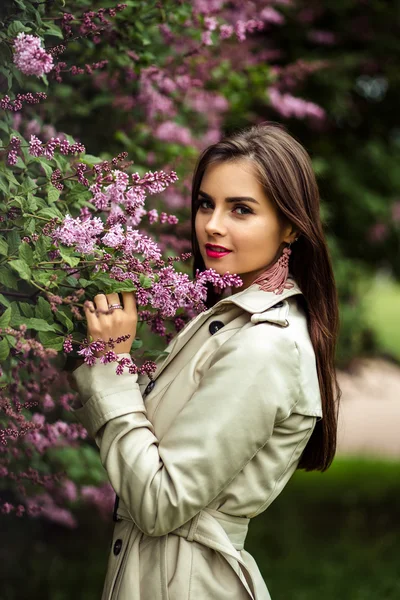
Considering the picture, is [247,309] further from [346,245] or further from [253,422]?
[346,245]

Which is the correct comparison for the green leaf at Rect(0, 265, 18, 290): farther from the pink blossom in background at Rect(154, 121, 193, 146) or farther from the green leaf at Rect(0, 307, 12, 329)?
the pink blossom in background at Rect(154, 121, 193, 146)

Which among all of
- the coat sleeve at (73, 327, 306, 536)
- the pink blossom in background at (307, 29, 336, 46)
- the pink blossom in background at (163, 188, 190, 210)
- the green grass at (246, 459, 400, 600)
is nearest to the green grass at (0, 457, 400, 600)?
the green grass at (246, 459, 400, 600)

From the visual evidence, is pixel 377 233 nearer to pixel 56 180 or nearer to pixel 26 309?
pixel 56 180

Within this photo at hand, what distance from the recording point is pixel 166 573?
190 cm

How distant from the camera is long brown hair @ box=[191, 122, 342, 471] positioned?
2072 mm

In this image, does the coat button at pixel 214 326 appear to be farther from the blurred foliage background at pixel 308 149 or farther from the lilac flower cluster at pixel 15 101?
the blurred foliage background at pixel 308 149

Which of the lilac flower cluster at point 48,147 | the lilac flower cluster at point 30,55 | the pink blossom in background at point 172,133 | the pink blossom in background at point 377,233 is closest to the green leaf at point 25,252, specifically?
the lilac flower cluster at point 48,147

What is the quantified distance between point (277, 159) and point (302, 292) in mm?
370

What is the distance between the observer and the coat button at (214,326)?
202 cm

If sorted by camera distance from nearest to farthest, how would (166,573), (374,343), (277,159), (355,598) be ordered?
(166,573), (277,159), (355,598), (374,343)

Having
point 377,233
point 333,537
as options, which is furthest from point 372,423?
point 377,233

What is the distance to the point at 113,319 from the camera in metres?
1.84

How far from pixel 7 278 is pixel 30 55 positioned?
495mm

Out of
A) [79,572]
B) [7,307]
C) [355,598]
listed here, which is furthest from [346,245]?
[7,307]
